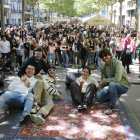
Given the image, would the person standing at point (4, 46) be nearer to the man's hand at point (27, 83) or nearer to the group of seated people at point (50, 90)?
the group of seated people at point (50, 90)

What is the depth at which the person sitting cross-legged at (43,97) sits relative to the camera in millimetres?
4969

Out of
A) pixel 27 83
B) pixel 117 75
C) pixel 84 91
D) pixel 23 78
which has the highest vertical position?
pixel 117 75

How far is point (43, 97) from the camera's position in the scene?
5.98m

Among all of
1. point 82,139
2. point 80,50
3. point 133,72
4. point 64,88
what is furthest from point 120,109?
point 80,50

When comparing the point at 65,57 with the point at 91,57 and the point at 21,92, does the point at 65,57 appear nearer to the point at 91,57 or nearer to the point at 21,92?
the point at 91,57

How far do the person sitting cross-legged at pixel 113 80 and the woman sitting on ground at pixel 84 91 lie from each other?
0.99 feet

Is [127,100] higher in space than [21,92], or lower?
lower

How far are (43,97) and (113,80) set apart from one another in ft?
6.40

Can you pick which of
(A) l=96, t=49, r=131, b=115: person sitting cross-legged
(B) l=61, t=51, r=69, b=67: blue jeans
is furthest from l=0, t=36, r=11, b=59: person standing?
(A) l=96, t=49, r=131, b=115: person sitting cross-legged

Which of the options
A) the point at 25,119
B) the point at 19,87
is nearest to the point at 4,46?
the point at 19,87

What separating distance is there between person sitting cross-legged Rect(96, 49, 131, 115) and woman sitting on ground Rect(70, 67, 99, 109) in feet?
0.99

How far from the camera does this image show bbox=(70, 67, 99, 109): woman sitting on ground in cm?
569

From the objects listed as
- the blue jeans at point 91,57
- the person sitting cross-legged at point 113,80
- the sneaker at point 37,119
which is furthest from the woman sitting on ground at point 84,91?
the blue jeans at point 91,57

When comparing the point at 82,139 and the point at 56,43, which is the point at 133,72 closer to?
the point at 56,43
